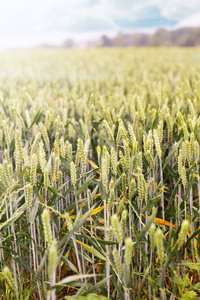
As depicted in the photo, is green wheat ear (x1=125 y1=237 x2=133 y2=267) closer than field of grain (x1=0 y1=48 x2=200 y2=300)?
Yes

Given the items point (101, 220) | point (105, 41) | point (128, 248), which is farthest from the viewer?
point (105, 41)

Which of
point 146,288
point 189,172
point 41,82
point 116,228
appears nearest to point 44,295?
point 146,288

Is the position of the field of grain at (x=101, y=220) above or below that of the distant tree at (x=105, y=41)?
below

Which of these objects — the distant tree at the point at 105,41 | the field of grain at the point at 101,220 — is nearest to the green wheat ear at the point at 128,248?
the field of grain at the point at 101,220

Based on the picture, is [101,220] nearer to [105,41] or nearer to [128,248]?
[128,248]

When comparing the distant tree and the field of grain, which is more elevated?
the distant tree

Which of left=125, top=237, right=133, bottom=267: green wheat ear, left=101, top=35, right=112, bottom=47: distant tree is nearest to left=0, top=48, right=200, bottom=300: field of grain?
left=125, top=237, right=133, bottom=267: green wheat ear

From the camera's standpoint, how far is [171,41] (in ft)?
44.9

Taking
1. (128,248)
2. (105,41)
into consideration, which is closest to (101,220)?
(128,248)

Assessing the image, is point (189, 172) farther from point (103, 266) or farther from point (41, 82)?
point (41, 82)

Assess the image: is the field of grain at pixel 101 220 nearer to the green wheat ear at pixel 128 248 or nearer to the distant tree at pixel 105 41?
the green wheat ear at pixel 128 248

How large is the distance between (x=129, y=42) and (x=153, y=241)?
15.5 meters

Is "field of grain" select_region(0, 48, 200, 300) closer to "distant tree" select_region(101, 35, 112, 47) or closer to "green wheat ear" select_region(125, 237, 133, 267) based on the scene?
"green wheat ear" select_region(125, 237, 133, 267)

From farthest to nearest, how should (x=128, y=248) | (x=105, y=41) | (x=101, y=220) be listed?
(x=105, y=41)
(x=101, y=220)
(x=128, y=248)
